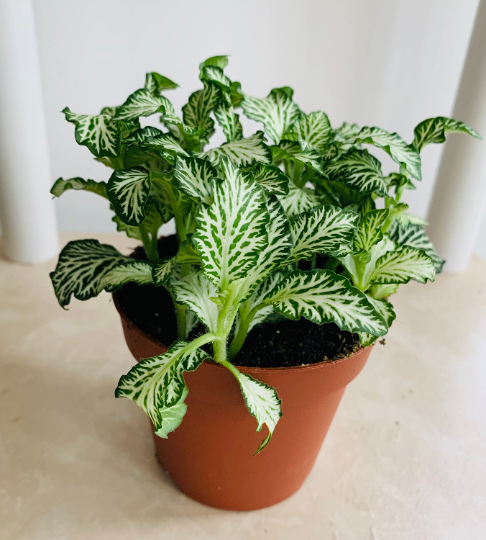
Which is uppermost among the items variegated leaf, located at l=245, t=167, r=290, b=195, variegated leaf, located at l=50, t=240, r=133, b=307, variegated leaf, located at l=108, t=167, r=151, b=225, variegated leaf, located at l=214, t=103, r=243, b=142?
variegated leaf, located at l=214, t=103, r=243, b=142

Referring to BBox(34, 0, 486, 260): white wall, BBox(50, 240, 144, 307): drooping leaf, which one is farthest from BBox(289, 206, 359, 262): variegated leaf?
BBox(34, 0, 486, 260): white wall

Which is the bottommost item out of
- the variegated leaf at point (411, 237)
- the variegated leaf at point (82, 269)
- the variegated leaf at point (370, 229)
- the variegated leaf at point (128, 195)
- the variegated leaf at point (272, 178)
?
the variegated leaf at point (82, 269)

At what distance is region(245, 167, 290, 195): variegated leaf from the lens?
52 centimetres

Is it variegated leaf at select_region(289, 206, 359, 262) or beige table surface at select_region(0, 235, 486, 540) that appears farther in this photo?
beige table surface at select_region(0, 235, 486, 540)

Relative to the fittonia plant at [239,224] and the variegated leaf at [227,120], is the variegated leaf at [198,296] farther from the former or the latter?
the variegated leaf at [227,120]

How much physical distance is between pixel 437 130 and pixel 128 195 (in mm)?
381

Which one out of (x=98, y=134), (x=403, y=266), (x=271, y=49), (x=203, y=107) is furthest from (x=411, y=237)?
(x=271, y=49)

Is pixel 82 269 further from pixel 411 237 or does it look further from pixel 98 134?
pixel 411 237

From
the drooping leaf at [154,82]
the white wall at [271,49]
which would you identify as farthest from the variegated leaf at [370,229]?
the white wall at [271,49]

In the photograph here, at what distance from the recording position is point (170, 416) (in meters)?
0.48

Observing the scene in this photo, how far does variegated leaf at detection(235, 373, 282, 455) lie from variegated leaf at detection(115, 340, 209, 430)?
54 millimetres

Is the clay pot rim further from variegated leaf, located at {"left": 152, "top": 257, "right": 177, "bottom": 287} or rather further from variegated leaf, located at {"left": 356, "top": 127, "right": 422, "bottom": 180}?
variegated leaf, located at {"left": 356, "top": 127, "right": 422, "bottom": 180}

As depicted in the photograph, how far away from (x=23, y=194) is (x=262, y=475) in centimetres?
87

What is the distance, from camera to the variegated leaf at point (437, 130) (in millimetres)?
599
